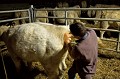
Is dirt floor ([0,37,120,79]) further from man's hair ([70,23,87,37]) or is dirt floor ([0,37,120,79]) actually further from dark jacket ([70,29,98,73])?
man's hair ([70,23,87,37])

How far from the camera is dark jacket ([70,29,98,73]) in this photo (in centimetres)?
264

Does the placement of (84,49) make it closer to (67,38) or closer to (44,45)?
(67,38)

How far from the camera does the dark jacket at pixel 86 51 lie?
104 inches

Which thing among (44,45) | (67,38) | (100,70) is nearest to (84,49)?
(67,38)

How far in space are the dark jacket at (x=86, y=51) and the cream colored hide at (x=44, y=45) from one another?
2.18ft

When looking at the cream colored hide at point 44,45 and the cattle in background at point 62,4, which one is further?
the cattle in background at point 62,4

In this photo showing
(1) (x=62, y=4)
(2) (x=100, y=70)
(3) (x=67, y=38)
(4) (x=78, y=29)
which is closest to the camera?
(4) (x=78, y=29)

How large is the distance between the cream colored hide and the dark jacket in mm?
665

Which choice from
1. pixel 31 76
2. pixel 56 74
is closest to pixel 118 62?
pixel 56 74

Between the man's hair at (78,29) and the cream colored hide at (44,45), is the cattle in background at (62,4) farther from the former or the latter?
the man's hair at (78,29)

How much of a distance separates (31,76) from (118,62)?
2333mm

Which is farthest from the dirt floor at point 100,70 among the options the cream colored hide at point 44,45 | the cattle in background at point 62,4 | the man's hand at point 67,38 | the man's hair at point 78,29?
the cattle in background at point 62,4

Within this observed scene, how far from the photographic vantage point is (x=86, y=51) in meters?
2.66

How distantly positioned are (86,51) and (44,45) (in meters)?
1.01
